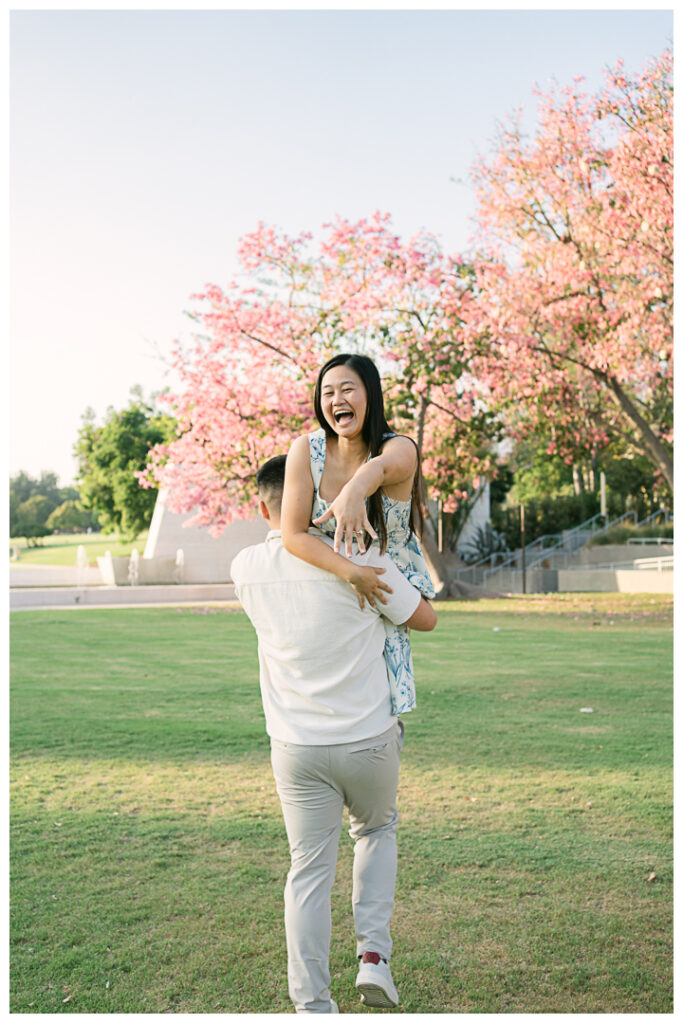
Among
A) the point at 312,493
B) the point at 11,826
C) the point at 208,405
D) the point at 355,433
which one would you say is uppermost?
the point at 208,405

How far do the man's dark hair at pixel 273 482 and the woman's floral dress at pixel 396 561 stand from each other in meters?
0.13

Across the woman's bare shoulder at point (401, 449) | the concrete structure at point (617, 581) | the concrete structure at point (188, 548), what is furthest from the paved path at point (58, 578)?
the woman's bare shoulder at point (401, 449)

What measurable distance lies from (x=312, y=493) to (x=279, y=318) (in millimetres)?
13151

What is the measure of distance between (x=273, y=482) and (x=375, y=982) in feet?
4.07

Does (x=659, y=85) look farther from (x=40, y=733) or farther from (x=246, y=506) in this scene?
(x=40, y=733)

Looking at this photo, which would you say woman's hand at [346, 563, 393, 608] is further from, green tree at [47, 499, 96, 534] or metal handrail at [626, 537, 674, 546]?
green tree at [47, 499, 96, 534]

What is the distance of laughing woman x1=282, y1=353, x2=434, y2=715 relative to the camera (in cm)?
215

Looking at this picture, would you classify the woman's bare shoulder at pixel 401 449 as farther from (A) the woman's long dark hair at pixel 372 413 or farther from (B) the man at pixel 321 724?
(B) the man at pixel 321 724

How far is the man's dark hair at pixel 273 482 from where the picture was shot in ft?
7.91

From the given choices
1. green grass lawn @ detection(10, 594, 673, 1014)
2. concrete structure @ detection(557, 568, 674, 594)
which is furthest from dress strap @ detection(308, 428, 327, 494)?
concrete structure @ detection(557, 568, 674, 594)

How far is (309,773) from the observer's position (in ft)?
7.30

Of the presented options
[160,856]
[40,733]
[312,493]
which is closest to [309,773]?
[312,493]

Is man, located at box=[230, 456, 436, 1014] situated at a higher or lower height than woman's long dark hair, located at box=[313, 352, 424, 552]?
lower

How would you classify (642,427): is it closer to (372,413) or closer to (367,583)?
(372,413)
